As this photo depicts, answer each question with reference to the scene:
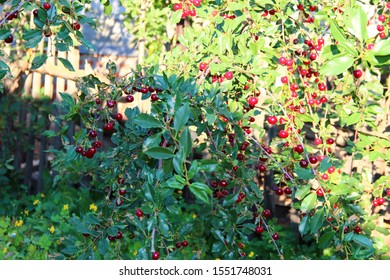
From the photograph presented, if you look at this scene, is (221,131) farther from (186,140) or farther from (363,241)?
(186,140)

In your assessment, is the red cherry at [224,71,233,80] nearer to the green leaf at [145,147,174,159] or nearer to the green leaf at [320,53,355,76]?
the green leaf at [145,147,174,159]

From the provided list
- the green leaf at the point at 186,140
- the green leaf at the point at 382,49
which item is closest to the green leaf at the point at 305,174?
the green leaf at the point at 186,140

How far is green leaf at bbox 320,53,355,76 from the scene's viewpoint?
5.23 ft

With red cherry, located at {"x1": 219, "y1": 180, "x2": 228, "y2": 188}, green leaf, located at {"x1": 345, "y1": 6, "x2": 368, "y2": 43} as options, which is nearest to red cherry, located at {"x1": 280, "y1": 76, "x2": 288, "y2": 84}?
red cherry, located at {"x1": 219, "y1": 180, "x2": 228, "y2": 188}

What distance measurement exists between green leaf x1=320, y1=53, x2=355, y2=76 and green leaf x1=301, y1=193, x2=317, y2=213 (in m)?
0.76

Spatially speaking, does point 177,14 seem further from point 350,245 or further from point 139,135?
point 350,245

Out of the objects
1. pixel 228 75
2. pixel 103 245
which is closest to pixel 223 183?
pixel 228 75

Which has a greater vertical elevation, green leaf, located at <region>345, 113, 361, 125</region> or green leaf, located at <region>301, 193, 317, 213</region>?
green leaf, located at <region>345, 113, 361, 125</region>

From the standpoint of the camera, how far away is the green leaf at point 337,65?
1.59 m

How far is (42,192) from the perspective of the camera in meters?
5.37

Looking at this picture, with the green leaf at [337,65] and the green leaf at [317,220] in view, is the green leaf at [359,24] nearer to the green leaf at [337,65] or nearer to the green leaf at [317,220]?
the green leaf at [337,65]

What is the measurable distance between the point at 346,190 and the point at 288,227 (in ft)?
7.41

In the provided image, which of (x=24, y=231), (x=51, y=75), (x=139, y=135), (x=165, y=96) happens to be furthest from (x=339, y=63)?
(x=51, y=75)
